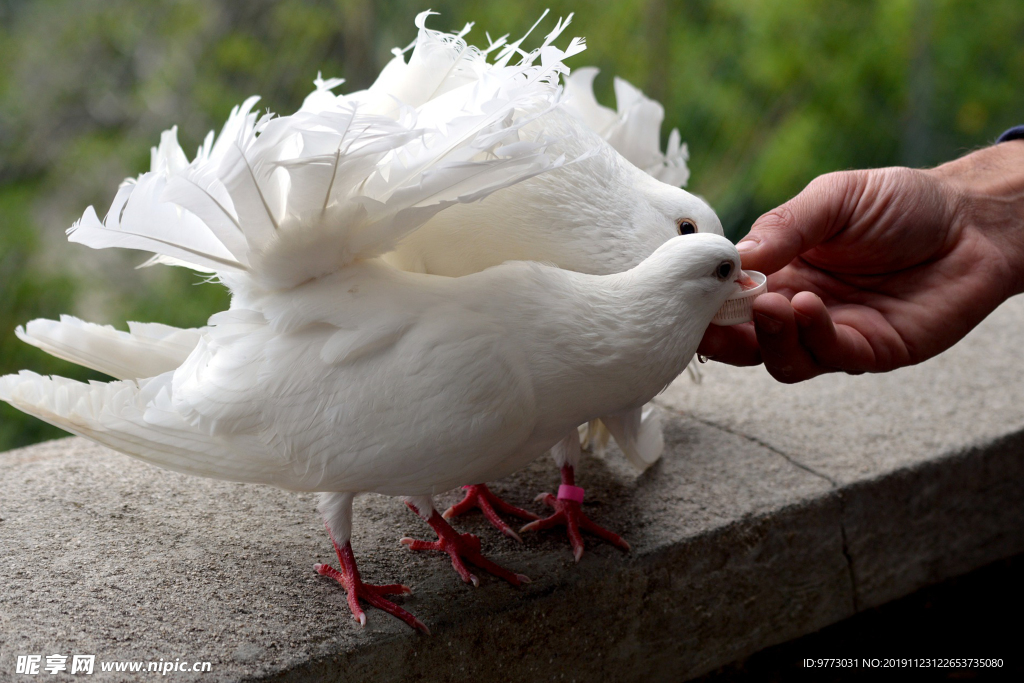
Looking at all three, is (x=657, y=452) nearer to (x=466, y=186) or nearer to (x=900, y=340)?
(x=900, y=340)

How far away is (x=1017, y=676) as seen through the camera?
2279mm

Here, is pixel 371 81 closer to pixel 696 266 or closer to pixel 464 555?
pixel 464 555

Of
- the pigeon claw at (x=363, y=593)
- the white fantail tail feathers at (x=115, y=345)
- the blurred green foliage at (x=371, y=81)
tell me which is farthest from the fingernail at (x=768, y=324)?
the blurred green foliage at (x=371, y=81)

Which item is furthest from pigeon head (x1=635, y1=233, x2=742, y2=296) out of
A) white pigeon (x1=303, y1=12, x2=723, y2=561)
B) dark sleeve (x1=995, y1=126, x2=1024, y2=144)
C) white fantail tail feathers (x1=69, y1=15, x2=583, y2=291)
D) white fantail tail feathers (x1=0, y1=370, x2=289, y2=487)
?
dark sleeve (x1=995, y1=126, x2=1024, y2=144)

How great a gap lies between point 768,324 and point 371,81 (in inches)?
126

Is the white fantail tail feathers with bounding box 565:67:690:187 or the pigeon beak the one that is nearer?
the pigeon beak

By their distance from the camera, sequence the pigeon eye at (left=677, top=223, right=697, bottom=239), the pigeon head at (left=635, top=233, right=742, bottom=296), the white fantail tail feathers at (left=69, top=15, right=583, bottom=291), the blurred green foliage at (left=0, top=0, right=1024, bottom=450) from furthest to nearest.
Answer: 1. the blurred green foliage at (left=0, top=0, right=1024, bottom=450)
2. the pigeon eye at (left=677, top=223, right=697, bottom=239)
3. the pigeon head at (left=635, top=233, right=742, bottom=296)
4. the white fantail tail feathers at (left=69, top=15, right=583, bottom=291)

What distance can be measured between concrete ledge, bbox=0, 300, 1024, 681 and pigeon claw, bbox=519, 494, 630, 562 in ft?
0.11

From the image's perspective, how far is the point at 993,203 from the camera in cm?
211

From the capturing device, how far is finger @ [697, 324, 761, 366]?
1.85 meters

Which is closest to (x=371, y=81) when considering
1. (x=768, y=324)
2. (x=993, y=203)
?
(x=993, y=203)

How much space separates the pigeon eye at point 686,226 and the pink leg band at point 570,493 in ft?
1.98

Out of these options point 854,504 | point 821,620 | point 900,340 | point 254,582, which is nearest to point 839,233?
point 900,340

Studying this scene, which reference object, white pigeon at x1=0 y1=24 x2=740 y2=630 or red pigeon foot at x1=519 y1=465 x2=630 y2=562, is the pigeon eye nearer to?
white pigeon at x1=0 y1=24 x2=740 y2=630
